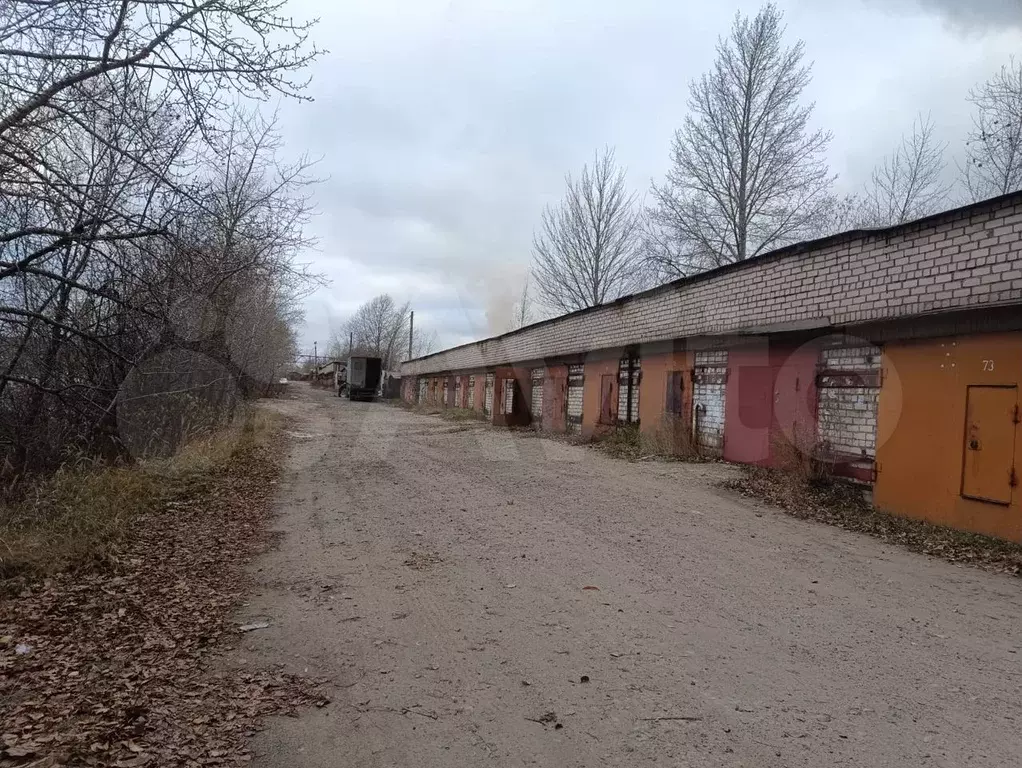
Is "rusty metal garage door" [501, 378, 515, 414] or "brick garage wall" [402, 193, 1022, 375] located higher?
"brick garage wall" [402, 193, 1022, 375]

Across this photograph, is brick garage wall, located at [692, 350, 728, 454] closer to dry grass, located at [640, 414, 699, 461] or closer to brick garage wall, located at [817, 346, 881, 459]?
dry grass, located at [640, 414, 699, 461]

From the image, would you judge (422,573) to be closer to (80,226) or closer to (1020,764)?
(1020,764)

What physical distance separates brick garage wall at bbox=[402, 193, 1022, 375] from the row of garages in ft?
0.07

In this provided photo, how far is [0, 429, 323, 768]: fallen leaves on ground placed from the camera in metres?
2.56

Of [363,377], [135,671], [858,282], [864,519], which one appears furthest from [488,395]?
[135,671]

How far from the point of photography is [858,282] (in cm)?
793

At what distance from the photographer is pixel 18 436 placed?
6453mm

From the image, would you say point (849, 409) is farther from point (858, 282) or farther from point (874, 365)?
point (858, 282)

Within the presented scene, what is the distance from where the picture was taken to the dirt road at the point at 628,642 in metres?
2.66

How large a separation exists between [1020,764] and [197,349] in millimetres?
11438

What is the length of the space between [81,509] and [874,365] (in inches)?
358

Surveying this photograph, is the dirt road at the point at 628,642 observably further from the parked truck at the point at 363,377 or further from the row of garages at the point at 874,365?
the parked truck at the point at 363,377

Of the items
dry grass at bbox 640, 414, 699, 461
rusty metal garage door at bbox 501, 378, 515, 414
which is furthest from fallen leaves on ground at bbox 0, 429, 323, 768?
rusty metal garage door at bbox 501, 378, 515, 414

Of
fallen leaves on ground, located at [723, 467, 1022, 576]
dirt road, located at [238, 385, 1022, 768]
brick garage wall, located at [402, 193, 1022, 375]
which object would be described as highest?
brick garage wall, located at [402, 193, 1022, 375]
